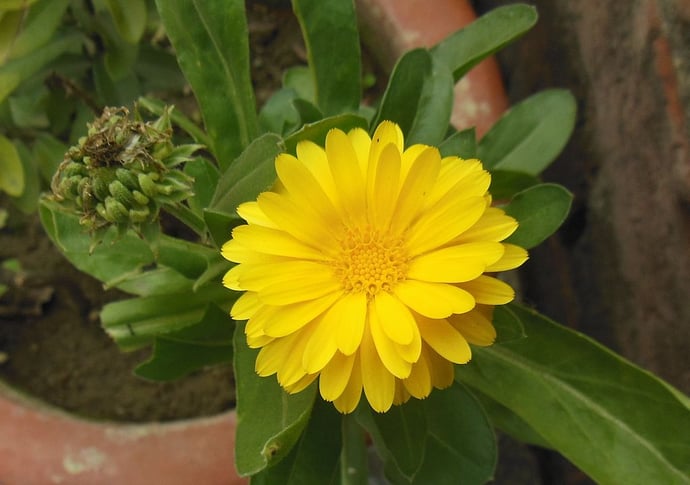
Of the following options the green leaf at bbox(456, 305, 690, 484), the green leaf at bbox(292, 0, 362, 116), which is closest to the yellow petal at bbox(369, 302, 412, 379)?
the green leaf at bbox(456, 305, 690, 484)

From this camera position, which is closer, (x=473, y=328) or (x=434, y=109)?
(x=473, y=328)

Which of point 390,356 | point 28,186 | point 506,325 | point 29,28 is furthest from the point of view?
point 28,186

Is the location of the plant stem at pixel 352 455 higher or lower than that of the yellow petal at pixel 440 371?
lower

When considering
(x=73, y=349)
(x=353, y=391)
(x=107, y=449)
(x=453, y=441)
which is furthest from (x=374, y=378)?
(x=73, y=349)

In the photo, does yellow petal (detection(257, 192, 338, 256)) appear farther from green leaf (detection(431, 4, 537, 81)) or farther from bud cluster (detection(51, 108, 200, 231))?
green leaf (detection(431, 4, 537, 81))

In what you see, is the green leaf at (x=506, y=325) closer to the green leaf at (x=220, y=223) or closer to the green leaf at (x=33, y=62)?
the green leaf at (x=220, y=223)

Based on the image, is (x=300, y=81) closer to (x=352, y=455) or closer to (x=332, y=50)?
(x=332, y=50)

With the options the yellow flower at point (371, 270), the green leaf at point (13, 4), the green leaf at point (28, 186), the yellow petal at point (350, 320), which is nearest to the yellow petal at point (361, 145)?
the yellow flower at point (371, 270)
